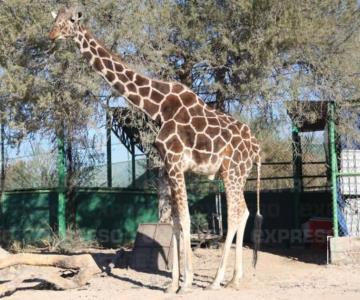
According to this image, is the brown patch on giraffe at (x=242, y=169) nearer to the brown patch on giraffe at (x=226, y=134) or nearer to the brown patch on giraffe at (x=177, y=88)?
the brown patch on giraffe at (x=226, y=134)

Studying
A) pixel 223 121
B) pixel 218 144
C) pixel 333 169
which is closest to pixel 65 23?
pixel 223 121

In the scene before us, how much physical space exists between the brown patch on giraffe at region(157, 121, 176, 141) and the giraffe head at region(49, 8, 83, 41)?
210cm

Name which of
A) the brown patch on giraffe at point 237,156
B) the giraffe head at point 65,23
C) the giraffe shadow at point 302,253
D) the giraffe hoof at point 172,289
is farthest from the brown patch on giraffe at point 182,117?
the giraffe shadow at point 302,253

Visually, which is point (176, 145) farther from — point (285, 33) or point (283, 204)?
point (283, 204)

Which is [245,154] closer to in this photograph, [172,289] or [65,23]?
[172,289]

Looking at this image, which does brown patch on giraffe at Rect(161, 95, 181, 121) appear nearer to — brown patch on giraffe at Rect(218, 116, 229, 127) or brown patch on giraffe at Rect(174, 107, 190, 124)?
brown patch on giraffe at Rect(174, 107, 190, 124)

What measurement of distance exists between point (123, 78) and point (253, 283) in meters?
3.98

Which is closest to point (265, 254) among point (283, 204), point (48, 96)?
point (283, 204)

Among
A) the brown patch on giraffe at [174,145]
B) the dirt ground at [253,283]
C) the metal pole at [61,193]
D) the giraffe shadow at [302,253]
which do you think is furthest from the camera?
the metal pole at [61,193]

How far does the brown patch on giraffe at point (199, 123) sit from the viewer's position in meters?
9.86

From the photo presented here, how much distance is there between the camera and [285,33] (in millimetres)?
11023

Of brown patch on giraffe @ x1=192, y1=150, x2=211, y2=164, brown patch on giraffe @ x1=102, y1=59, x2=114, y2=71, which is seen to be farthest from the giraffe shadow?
brown patch on giraffe @ x1=102, y1=59, x2=114, y2=71

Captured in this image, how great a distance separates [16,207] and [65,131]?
4037mm

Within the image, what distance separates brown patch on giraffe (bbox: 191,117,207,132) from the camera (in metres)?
9.86
